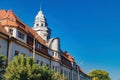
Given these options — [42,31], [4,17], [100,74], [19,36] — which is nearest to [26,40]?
[19,36]

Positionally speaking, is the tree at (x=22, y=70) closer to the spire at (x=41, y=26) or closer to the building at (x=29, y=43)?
the building at (x=29, y=43)

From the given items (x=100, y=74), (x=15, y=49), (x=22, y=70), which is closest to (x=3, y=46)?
(x=15, y=49)

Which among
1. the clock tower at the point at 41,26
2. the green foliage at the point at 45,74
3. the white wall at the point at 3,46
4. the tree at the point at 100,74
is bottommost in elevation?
the green foliage at the point at 45,74

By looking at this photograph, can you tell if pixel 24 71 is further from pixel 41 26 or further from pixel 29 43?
pixel 41 26

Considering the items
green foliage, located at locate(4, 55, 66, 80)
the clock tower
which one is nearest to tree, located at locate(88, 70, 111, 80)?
the clock tower

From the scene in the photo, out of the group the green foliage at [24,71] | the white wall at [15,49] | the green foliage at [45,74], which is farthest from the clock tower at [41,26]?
the green foliage at [24,71]

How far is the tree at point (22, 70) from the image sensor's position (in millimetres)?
28750

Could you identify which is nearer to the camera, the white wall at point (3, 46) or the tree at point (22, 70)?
the tree at point (22, 70)

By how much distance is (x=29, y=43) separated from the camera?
44.2 m

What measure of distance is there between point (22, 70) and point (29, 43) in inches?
616

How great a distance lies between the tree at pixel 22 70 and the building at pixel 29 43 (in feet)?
22.1

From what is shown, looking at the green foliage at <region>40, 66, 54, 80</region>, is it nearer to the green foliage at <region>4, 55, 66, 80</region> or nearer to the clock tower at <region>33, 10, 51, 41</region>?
the green foliage at <region>4, 55, 66, 80</region>

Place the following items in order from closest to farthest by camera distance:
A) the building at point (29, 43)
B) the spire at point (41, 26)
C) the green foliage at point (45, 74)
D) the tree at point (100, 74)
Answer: the green foliage at point (45, 74) → the building at point (29, 43) → the spire at point (41, 26) → the tree at point (100, 74)

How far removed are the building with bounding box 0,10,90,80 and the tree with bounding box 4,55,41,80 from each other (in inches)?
266
